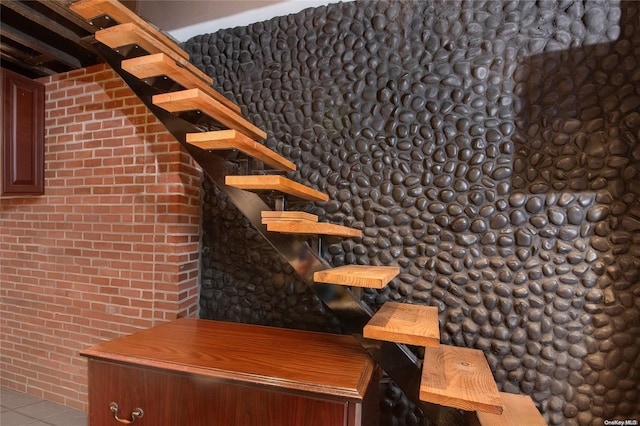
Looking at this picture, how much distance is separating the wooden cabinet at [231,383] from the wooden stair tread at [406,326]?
0.65ft

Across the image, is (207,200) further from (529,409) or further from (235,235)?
(529,409)

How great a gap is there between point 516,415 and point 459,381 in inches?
16.1

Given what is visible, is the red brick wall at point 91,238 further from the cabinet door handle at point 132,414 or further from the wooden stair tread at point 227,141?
the wooden stair tread at point 227,141

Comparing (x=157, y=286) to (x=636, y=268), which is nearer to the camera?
(x=636, y=268)

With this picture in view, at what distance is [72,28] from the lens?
6.52 feet

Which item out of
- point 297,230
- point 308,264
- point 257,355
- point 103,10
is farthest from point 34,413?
point 103,10

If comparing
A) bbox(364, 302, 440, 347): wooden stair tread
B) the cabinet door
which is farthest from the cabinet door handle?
bbox(364, 302, 440, 347): wooden stair tread

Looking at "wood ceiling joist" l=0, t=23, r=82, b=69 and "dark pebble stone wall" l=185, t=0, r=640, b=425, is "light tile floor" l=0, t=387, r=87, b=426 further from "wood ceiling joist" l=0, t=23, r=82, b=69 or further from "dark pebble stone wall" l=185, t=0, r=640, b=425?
"wood ceiling joist" l=0, t=23, r=82, b=69

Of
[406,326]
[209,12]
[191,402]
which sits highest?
[209,12]

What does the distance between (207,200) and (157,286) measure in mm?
662

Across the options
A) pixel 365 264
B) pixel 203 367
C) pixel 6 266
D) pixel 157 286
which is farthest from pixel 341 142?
pixel 6 266

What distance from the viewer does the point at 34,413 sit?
2324 millimetres

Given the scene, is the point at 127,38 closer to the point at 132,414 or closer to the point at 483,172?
the point at 132,414

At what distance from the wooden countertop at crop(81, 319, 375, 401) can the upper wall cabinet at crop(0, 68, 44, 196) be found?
170 centimetres
